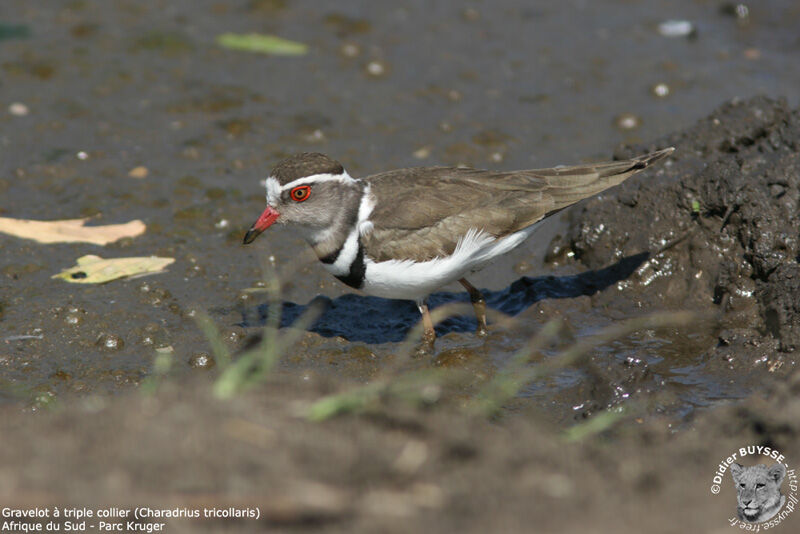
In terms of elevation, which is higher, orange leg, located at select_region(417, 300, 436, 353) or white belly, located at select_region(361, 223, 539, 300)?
white belly, located at select_region(361, 223, 539, 300)

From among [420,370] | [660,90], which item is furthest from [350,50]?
[420,370]

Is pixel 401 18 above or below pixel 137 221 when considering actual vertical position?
above

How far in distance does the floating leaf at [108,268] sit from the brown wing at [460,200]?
2025 mm

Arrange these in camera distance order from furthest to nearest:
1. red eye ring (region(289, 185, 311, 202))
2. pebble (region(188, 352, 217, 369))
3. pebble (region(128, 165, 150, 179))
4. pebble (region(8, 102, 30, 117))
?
pebble (region(8, 102, 30, 117)), pebble (region(128, 165, 150, 179)), red eye ring (region(289, 185, 311, 202)), pebble (region(188, 352, 217, 369))

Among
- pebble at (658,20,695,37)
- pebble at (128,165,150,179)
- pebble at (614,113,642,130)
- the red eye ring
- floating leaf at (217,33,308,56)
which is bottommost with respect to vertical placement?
pebble at (128,165,150,179)

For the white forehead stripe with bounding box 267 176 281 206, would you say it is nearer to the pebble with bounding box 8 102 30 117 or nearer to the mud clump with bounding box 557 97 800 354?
the mud clump with bounding box 557 97 800 354

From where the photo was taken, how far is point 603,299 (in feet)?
24.1

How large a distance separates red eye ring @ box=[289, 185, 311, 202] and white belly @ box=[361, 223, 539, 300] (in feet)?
2.26

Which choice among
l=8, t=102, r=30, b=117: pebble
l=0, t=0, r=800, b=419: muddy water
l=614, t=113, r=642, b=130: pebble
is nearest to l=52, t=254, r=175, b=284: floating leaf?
l=0, t=0, r=800, b=419: muddy water

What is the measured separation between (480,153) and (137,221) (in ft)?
10.9

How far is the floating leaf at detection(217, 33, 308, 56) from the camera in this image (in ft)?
34.8

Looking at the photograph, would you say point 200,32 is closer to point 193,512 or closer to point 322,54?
point 322,54

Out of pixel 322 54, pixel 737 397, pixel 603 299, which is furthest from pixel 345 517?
pixel 322 54

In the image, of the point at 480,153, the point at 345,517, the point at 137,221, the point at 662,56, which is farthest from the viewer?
the point at 662,56
